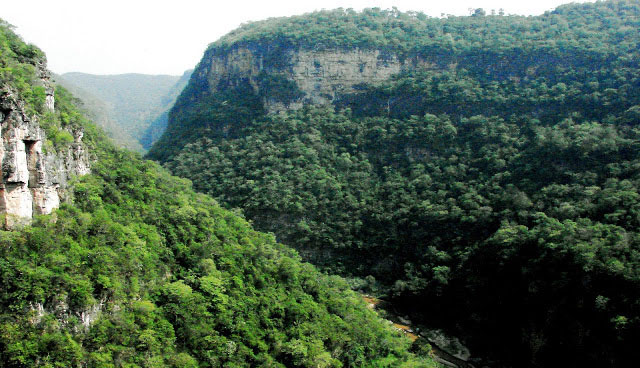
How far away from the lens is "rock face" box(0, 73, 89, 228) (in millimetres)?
15609

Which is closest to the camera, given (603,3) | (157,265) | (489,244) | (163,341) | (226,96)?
(163,341)

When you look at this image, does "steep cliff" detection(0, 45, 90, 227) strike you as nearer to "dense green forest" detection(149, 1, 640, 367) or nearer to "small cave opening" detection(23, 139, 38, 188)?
"small cave opening" detection(23, 139, 38, 188)

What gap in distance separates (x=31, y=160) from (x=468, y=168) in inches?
1472

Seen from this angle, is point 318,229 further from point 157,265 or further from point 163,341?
point 163,341

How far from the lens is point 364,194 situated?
1842 inches

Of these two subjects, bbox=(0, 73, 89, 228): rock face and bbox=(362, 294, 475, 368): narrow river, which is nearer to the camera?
bbox=(0, 73, 89, 228): rock face

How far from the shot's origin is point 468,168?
4422cm

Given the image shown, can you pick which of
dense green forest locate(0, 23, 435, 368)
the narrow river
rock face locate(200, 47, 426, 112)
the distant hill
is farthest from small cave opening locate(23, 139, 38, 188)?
→ the distant hill

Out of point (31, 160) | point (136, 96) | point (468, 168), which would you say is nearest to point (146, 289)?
point (31, 160)

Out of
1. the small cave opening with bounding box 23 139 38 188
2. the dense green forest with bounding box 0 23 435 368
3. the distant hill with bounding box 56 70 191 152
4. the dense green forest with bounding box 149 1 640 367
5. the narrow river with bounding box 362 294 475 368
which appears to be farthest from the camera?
the distant hill with bounding box 56 70 191 152

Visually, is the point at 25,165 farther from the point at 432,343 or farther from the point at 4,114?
the point at 432,343

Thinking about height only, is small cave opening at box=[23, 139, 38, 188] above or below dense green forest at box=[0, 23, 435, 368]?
above

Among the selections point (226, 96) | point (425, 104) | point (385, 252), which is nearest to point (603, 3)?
point (425, 104)

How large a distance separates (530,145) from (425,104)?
46.7 feet
